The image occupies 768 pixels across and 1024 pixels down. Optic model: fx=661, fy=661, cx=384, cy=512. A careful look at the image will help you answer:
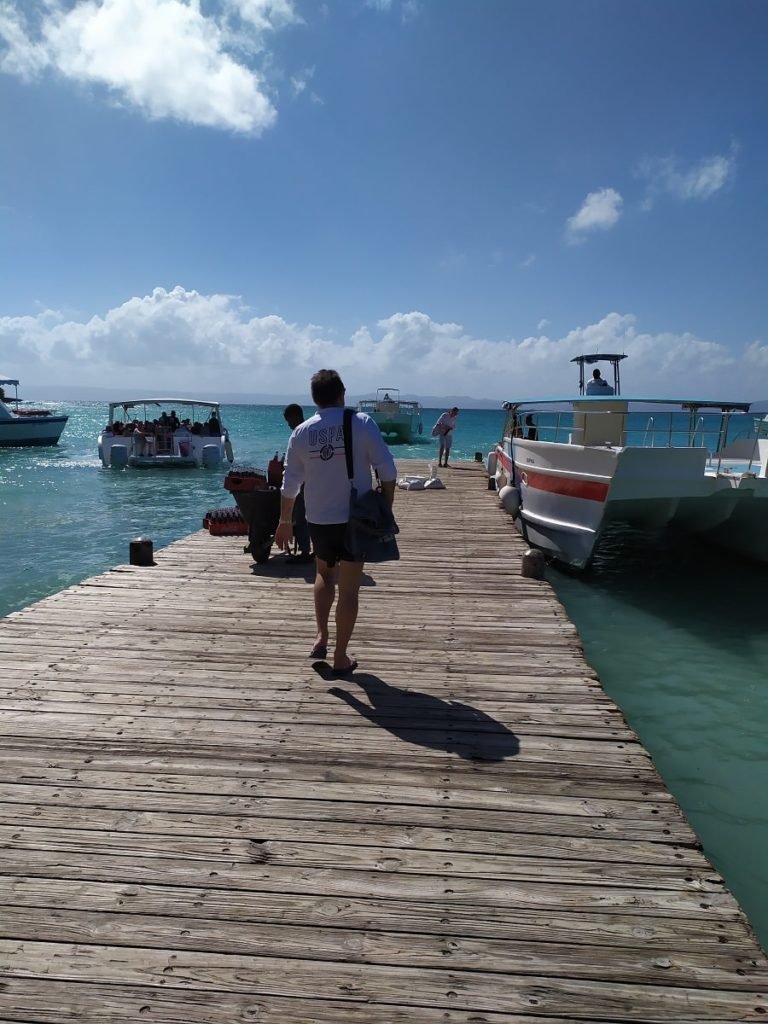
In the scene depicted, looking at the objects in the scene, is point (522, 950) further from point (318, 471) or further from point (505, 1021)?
point (318, 471)

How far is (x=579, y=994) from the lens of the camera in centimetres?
201

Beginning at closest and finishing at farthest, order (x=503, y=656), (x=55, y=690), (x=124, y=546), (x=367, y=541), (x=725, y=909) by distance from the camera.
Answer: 1. (x=725, y=909)
2. (x=367, y=541)
3. (x=55, y=690)
4. (x=503, y=656)
5. (x=124, y=546)

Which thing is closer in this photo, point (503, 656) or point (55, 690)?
point (55, 690)

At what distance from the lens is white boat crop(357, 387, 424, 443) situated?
41.9 m

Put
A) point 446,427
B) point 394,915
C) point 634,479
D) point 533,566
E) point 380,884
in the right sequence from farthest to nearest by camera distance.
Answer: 1. point 446,427
2. point 634,479
3. point 533,566
4. point 380,884
5. point 394,915

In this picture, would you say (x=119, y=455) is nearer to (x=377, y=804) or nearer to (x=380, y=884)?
(x=377, y=804)

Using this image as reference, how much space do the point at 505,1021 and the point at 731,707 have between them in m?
5.13

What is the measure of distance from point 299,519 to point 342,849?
15.3 ft

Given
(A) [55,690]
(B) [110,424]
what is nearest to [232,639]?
(A) [55,690]

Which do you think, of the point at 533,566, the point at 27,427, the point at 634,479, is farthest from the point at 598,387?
the point at 27,427

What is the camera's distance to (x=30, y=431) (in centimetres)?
4006

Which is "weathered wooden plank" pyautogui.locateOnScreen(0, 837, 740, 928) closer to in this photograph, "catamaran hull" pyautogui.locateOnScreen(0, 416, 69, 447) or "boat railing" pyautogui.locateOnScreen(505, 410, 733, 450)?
"boat railing" pyautogui.locateOnScreen(505, 410, 733, 450)

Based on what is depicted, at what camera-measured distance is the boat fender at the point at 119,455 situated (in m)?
28.1

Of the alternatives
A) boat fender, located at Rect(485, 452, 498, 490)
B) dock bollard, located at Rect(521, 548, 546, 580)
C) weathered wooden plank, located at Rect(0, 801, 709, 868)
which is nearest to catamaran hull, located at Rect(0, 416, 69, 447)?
boat fender, located at Rect(485, 452, 498, 490)
